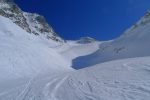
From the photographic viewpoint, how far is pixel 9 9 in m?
96.1

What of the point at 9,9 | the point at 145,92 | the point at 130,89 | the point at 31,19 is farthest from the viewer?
the point at 31,19

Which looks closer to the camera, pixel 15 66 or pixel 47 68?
pixel 15 66

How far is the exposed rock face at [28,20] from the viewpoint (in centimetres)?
8631

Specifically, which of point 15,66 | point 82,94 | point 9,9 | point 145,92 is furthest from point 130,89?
point 9,9

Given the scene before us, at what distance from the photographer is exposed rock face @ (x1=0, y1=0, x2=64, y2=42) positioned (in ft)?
283

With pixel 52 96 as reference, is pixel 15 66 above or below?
above

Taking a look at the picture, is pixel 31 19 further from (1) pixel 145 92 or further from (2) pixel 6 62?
(1) pixel 145 92

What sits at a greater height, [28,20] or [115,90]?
[28,20]

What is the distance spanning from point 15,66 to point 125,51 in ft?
84.4

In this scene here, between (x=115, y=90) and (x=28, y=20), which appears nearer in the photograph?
(x=115, y=90)

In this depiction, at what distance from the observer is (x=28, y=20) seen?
4798 inches

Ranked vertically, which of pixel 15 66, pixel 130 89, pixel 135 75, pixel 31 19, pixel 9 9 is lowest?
pixel 130 89

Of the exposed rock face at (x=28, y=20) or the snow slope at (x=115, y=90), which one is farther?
the exposed rock face at (x=28, y=20)

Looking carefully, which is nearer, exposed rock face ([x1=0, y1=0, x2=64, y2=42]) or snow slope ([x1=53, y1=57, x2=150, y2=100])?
snow slope ([x1=53, y1=57, x2=150, y2=100])
